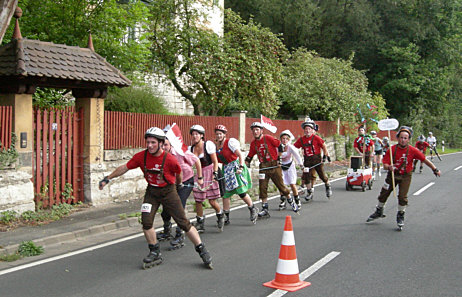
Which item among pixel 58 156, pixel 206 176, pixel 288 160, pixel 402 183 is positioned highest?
pixel 58 156

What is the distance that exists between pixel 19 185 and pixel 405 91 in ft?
121

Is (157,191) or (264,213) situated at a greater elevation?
(157,191)

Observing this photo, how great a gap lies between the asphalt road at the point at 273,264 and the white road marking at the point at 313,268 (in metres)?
0.05

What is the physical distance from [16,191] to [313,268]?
600cm

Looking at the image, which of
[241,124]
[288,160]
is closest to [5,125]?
[288,160]

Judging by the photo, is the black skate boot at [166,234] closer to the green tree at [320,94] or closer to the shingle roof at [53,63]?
the shingle roof at [53,63]

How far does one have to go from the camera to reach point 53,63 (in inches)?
403

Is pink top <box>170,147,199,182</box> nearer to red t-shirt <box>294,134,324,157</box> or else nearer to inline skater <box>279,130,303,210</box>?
inline skater <box>279,130,303,210</box>

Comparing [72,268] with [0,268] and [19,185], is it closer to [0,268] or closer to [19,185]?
[0,268]

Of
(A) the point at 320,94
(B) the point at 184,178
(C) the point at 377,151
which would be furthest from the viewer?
(A) the point at 320,94

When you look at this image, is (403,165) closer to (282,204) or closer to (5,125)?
(282,204)

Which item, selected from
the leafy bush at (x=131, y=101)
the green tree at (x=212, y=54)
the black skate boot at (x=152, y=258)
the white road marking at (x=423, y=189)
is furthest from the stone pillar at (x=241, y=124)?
the black skate boot at (x=152, y=258)

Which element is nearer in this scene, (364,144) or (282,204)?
(282,204)

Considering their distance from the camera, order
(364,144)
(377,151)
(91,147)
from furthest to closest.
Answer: (377,151) → (364,144) → (91,147)
